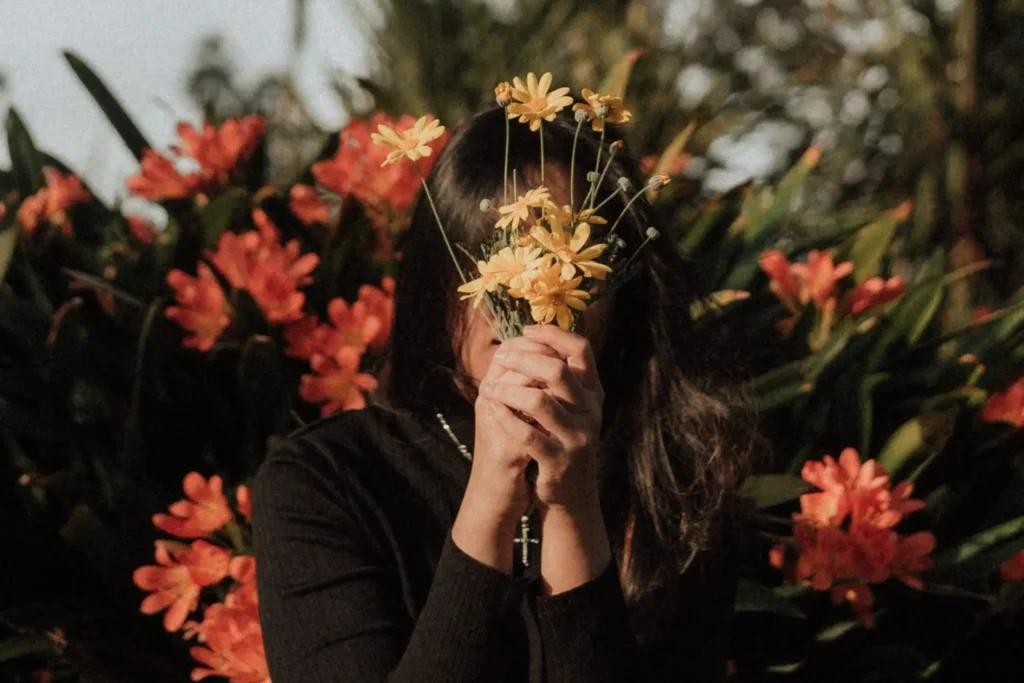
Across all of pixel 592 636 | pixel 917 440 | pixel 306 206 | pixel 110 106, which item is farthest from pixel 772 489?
pixel 110 106

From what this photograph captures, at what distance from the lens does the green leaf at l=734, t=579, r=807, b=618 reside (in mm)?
1369

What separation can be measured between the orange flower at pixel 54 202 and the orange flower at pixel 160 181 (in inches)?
4.7

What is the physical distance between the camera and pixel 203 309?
1509 mm

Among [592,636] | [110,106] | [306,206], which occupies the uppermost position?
[110,106]

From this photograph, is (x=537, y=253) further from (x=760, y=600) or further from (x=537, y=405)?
(x=760, y=600)

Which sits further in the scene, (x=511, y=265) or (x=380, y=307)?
(x=380, y=307)

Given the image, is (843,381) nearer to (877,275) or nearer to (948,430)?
(948,430)

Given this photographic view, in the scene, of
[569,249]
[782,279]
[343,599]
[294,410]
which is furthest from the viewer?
[782,279]

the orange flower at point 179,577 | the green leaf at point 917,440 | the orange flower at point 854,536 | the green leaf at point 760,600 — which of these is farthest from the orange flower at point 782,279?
the orange flower at point 179,577

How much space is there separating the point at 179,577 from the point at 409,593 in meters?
0.39

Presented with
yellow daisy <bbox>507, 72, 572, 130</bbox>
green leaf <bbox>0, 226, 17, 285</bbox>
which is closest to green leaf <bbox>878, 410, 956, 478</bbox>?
yellow daisy <bbox>507, 72, 572, 130</bbox>

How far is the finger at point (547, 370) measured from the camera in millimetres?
809

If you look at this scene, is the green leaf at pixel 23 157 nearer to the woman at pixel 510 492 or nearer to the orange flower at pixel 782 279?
the woman at pixel 510 492

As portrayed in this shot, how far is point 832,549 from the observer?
1.38 metres
